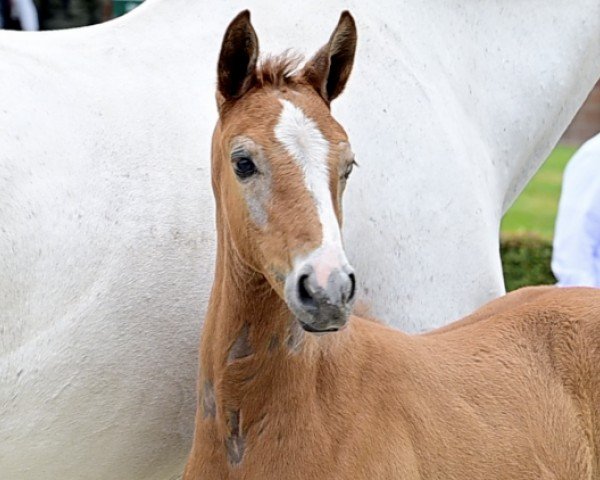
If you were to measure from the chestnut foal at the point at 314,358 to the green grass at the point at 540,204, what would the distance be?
6.89 metres

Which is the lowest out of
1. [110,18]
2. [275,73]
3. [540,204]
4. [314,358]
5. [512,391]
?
[540,204]

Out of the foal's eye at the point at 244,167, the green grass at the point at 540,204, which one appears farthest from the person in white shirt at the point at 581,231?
the green grass at the point at 540,204

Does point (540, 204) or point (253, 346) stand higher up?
point (253, 346)

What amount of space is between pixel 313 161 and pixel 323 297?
0.31 metres

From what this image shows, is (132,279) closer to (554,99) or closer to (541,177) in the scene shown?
(554,99)

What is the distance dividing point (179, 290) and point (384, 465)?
67cm

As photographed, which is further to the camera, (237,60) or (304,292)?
(237,60)

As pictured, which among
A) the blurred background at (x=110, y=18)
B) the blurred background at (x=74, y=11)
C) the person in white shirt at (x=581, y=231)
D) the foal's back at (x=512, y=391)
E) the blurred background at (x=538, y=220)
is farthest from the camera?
the blurred background at (x=538, y=220)

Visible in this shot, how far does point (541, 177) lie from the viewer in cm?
1661

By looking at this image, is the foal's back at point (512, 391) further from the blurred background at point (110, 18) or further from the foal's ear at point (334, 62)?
the blurred background at point (110, 18)

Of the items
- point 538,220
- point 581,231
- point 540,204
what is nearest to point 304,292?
point 581,231

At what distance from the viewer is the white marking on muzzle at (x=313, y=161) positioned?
2.24m

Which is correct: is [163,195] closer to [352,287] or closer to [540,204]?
[352,287]

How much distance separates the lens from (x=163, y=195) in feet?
9.25
